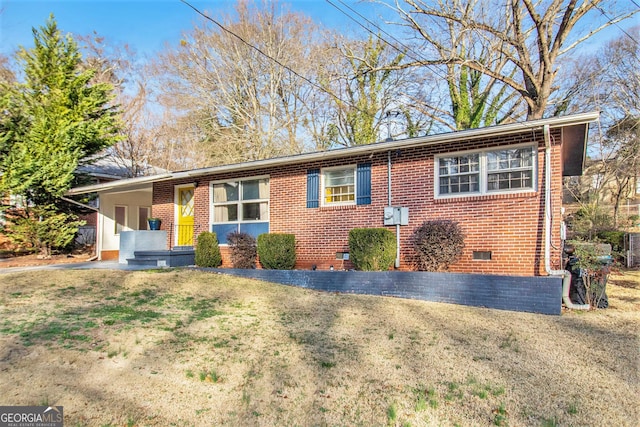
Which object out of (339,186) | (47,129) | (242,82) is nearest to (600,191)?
(339,186)

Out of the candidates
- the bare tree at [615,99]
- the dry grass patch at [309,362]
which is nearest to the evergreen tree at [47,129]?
the dry grass patch at [309,362]

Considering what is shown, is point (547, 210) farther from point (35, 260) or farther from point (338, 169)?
point (35, 260)

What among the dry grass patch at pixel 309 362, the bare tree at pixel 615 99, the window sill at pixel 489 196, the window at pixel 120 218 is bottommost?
the dry grass patch at pixel 309 362

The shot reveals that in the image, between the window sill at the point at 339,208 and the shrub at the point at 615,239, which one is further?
the shrub at the point at 615,239

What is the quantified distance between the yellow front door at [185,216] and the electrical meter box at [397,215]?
21.3 ft

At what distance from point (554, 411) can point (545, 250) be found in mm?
4881

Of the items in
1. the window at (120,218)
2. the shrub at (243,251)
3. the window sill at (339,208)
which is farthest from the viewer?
the window at (120,218)

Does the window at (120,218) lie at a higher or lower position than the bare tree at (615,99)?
lower

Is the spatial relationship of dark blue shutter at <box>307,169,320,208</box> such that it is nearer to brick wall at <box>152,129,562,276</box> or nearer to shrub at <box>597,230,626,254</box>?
brick wall at <box>152,129,562,276</box>

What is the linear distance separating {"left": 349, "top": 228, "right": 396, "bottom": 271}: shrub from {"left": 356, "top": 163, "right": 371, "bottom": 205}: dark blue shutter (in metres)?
0.95

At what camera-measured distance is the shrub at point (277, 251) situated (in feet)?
33.0

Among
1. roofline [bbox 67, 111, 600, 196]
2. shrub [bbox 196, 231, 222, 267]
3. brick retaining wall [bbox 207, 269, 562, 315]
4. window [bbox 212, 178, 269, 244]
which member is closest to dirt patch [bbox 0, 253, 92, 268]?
roofline [bbox 67, 111, 600, 196]

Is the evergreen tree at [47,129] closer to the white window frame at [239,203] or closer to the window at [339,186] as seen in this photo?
the white window frame at [239,203]

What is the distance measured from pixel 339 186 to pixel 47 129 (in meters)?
9.89
